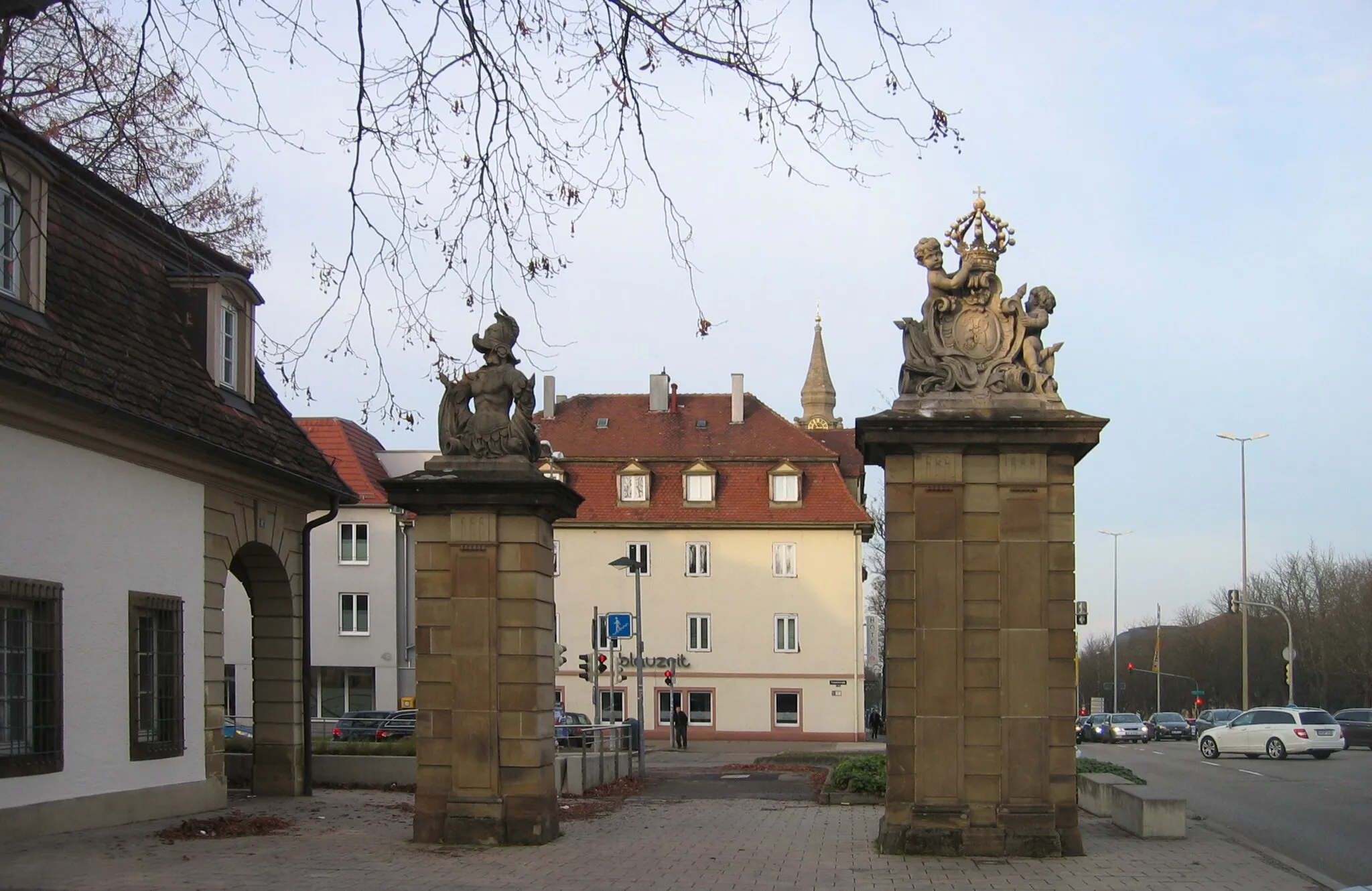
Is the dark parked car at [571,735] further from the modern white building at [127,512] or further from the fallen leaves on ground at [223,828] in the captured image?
the fallen leaves on ground at [223,828]

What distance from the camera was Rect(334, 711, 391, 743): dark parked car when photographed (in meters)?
39.3

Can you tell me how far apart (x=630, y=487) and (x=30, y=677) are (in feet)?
149

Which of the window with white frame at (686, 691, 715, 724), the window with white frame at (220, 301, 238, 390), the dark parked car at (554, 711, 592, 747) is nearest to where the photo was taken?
the window with white frame at (220, 301, 238, 390)

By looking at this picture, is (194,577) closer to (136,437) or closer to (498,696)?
(136,437)

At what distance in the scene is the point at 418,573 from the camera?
1627 centimetres

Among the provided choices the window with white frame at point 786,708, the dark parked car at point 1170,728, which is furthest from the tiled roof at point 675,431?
the dark parked car at point 1170,728

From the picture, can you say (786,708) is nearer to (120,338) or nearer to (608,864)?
(120,338)

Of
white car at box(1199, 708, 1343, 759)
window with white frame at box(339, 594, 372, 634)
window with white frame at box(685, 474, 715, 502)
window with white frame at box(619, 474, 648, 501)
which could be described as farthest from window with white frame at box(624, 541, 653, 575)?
white car at box(1199, 708, 1343, 759)

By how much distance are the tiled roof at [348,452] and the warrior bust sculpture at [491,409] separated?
112 ft

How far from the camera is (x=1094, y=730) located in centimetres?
5975

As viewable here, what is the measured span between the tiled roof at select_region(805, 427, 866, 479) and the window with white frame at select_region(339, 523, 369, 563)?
21.4m

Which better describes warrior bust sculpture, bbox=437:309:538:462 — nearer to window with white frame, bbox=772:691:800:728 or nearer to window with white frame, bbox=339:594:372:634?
window with white frame, bbox=339:594:372:634

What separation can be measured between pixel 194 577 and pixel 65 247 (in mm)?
4288

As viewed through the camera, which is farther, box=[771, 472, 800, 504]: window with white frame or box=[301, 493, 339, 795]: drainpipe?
box=[771, 472, 800, 504]: window with white frame
